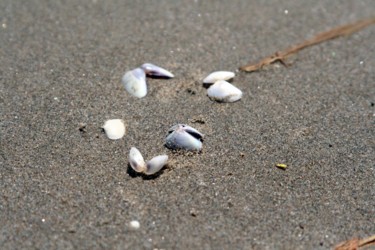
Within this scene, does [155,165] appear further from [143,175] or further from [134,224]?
[134,224]

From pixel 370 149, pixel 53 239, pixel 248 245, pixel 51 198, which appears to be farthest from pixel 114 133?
pixel 370 149

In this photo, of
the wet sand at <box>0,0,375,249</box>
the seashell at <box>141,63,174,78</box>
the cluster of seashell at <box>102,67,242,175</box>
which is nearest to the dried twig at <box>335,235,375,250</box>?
the wet sand at <box>0,0,375,249</box>

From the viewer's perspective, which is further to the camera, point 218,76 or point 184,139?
point 218,76

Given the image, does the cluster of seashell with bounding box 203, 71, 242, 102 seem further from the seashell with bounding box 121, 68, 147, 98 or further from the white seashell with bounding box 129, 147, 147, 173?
the white seashell with bounding box 129, 147, 147, 173

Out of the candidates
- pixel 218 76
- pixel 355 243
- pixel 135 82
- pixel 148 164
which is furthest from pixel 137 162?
pixel 355 243

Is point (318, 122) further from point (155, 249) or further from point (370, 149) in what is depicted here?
point (155, 249)

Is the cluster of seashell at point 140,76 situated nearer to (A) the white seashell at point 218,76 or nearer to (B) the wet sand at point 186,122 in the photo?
(B) the wet sand at point 186,122

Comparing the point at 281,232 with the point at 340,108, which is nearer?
the point at 281,232
